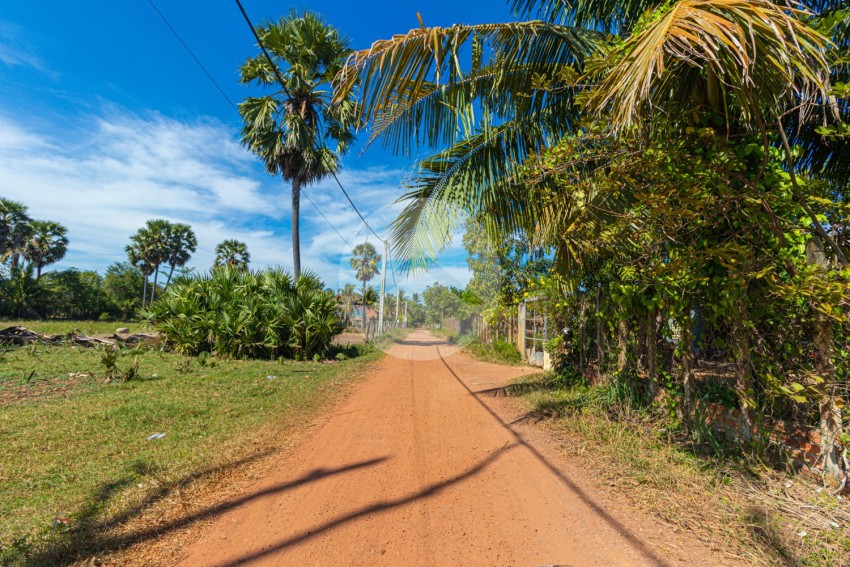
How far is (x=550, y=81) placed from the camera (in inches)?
146

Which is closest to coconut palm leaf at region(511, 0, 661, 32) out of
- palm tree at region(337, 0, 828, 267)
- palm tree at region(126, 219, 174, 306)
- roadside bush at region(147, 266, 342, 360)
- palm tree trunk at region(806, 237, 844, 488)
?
palm tree at region(337, 0, 828, 267)

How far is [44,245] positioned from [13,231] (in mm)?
2082

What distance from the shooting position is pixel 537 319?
10867 millimetres

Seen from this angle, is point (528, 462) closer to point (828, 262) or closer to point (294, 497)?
point (294, 497)

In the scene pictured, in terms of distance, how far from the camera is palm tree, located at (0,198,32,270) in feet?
97.5

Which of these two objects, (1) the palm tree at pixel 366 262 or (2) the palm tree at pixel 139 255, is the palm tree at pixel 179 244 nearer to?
(2) the palm tree at pixel 139 255

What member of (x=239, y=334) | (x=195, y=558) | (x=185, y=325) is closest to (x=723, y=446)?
(x=195, y=558)

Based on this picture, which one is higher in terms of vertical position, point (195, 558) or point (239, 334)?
point (239, 334)

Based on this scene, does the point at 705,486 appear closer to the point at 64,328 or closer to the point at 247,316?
the point at 247,316

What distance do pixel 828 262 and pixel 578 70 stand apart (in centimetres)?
286

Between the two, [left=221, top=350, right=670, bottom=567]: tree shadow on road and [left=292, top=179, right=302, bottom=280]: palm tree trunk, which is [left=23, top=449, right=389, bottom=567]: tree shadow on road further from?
[left=292, top=179, right=302, bottom=280]: palm tree trunk

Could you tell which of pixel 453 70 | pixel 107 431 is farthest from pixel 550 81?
pixel 107 431

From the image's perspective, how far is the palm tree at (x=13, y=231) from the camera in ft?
97.5

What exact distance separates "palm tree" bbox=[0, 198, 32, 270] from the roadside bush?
29.8m
